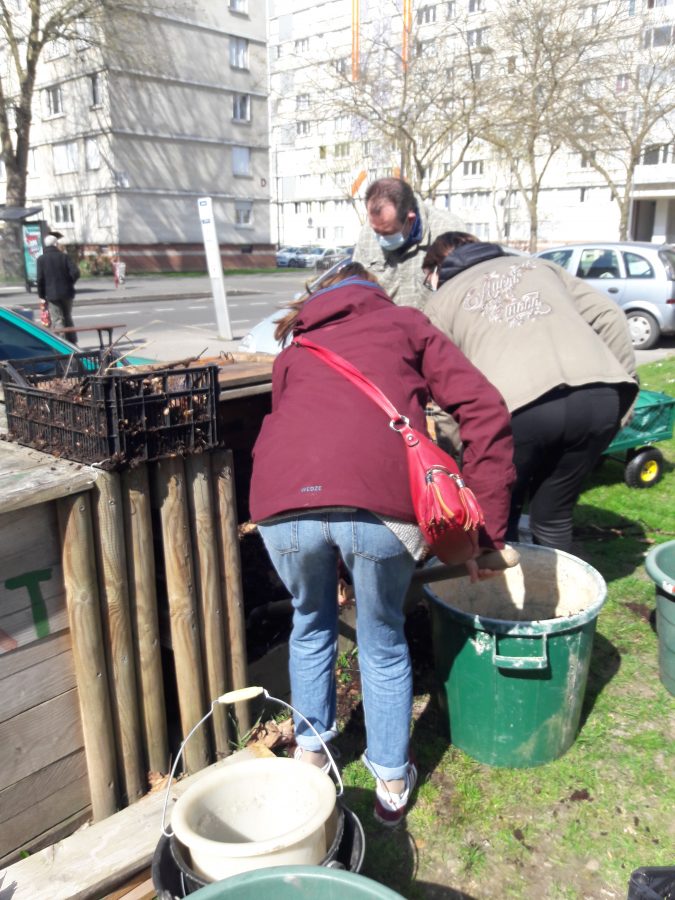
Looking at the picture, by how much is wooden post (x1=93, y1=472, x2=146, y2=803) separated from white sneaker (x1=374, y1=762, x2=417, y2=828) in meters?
0.79

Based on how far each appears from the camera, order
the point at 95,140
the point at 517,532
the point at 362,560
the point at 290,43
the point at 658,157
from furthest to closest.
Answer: the point at 290,43 → the point at 658,157 → the point at 95,140 → the point at 517,532 → the point at 362,560

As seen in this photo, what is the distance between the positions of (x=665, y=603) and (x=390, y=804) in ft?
4.75

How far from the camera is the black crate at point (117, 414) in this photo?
230 cm

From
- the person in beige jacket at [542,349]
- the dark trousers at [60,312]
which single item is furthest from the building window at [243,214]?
the person in beige jacket at [542,349]

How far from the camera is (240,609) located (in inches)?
110

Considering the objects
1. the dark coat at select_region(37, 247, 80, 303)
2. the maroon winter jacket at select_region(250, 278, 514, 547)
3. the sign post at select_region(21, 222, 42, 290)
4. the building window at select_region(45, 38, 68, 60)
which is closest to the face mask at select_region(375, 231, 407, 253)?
the maroon winter jacket at select_region(250, 278, 514, 547)

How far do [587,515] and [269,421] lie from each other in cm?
361

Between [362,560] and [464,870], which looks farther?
[464,870]

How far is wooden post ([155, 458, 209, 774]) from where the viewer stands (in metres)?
2.51

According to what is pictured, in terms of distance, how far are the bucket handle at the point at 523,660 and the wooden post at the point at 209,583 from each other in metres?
0.95

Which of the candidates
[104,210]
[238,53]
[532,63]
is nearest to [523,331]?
[532,63]

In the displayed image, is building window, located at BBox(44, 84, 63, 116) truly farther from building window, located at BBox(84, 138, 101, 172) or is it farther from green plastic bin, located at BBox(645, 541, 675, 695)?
green plastic bin, located at BBox(645, 541, 675, 695)

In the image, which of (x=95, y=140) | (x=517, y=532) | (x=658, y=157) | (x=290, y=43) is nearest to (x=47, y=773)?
(x=517, y=532)

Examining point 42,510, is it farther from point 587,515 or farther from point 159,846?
point 587,515
